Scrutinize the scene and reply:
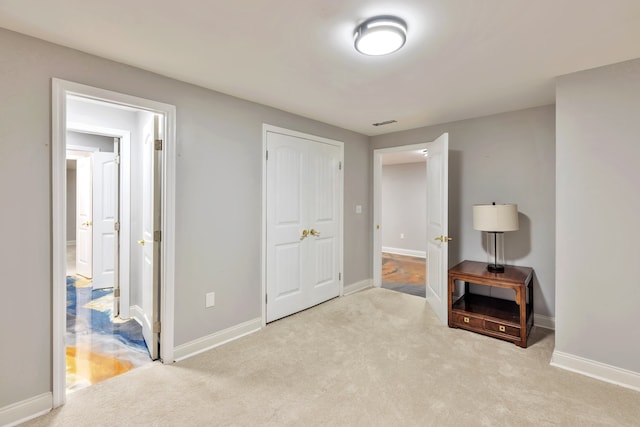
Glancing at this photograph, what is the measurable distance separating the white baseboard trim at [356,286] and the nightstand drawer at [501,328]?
1.76 meters

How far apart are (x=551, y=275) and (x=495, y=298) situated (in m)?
0.60

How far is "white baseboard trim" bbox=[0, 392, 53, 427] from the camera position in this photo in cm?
169

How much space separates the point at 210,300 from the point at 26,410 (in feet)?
4.02

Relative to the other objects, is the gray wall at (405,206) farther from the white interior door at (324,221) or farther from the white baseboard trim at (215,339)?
the white baseboard trim at (215,339)

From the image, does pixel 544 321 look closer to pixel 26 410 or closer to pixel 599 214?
pixel 599 214

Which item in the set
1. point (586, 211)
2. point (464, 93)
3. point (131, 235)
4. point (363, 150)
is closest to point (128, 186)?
point (131, 235)

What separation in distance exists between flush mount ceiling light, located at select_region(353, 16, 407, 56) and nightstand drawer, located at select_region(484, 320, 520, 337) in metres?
2.56

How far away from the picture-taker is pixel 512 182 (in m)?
3.22

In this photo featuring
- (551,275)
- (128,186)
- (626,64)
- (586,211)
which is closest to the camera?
(626,64)

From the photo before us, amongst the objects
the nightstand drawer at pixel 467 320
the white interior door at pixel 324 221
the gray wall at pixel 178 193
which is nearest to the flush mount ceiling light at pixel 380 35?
the gray wall at pixel 178 193

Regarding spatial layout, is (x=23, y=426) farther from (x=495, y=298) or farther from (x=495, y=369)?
(x=495, y=298)

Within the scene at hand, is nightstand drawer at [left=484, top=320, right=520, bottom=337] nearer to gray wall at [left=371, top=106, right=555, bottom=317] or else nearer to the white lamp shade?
gray wall at [left=371, top=106, right=555, bottom=317]

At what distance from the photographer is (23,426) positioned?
1.69 metres

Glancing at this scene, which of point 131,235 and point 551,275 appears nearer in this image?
point 551,275
